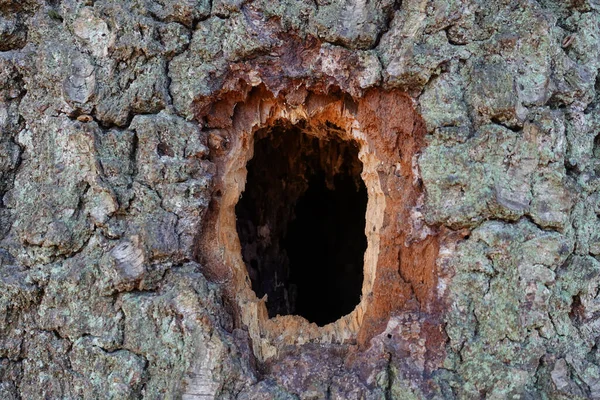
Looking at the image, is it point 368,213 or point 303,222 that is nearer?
point 368,213

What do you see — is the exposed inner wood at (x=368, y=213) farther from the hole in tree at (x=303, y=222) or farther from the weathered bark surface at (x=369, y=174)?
the hole in tree at (x=303, y=222)

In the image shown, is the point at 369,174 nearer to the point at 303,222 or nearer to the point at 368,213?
the point at 368,213

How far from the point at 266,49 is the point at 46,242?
998 mm

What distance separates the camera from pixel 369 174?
6.68 feet

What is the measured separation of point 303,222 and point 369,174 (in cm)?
162

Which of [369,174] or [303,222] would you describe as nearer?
[369,174]

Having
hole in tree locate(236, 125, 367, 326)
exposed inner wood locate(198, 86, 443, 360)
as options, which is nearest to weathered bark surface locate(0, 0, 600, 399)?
exposed inner wood locate(198, 86, 443, 360)

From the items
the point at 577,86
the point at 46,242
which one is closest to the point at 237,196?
the point at 46,242

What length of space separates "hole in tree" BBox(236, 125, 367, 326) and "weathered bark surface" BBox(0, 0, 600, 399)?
0.50 metres

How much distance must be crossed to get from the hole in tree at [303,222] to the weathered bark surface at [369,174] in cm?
50

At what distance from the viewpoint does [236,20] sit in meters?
1.90

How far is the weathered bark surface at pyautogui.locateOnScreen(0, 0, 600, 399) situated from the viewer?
1791 mm

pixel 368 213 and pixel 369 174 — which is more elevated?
Result: pixel 369 174

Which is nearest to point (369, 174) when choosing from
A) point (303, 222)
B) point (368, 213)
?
point (368, 213)
